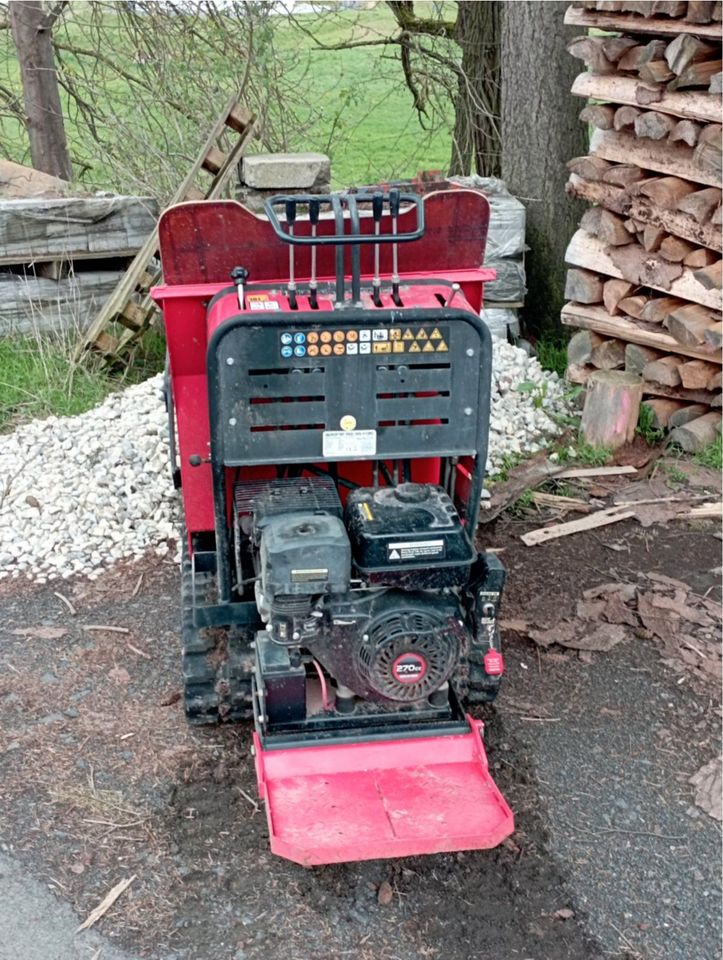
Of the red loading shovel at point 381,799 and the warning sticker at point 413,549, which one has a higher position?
the warning sticker at point 413,549

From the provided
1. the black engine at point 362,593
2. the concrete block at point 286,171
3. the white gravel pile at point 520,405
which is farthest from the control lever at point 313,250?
the concrete block at point 286,171

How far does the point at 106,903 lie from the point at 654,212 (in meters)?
4.46

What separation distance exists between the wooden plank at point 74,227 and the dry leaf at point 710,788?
5134 millimetres

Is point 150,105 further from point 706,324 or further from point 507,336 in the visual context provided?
point 706,324

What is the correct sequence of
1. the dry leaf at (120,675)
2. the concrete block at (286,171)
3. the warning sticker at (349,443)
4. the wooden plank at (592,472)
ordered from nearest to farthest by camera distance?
1. the warning sticker at (349,443)
2. the dry leaf at (120,675)
3. the wooden plank at (592,472)
4. the concrete block at (286,171)

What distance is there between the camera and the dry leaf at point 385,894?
291 centimetres

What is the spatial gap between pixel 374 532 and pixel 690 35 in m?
3.65

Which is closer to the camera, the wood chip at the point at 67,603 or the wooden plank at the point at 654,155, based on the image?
the wood chip at the point at 67,603

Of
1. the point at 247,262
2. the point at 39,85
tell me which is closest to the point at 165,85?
the point at 39,85

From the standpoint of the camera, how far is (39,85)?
8.51 m

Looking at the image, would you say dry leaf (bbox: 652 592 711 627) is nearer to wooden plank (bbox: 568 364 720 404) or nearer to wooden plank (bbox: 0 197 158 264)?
wooden plank (bbox: 568 364 720 404)

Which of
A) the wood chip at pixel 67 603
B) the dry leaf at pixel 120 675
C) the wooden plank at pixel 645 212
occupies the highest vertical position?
the wooden plank at pixel 645 212

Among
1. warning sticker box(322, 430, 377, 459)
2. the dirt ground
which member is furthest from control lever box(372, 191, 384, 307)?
the dirt ground

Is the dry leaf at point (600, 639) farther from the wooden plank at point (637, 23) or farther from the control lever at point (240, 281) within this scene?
the wooden plank at point (637, 23)
